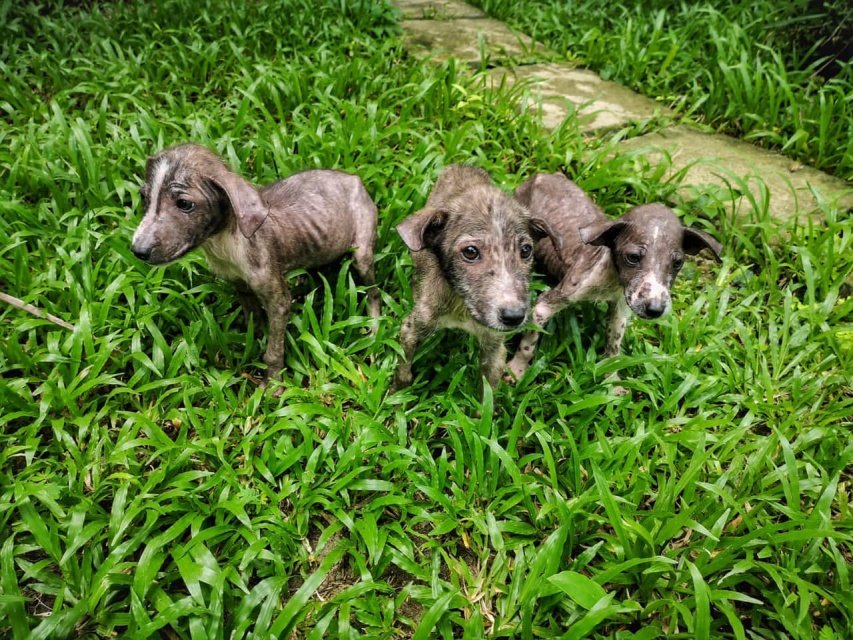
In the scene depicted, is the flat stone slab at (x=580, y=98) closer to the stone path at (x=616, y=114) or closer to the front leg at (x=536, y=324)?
the stone path at (x=616, y=114)

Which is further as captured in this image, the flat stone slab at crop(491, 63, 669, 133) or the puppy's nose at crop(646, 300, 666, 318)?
the flat stone slab at crop(491, 63, 669, 133)

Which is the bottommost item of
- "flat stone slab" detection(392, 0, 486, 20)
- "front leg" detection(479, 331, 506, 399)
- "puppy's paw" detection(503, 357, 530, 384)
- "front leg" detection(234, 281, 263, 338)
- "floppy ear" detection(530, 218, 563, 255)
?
"puppy's paw" detection(503, 357, 530, 384)

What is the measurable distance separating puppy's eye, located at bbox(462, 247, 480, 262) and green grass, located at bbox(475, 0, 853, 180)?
14.8 feet

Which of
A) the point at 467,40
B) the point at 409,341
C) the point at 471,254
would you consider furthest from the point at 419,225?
the point at 467,40

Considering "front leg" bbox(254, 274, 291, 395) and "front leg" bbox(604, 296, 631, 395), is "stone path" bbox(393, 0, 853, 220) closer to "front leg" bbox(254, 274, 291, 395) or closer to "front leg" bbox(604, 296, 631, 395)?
"front leg" bbox(604, 296, 631, 395)

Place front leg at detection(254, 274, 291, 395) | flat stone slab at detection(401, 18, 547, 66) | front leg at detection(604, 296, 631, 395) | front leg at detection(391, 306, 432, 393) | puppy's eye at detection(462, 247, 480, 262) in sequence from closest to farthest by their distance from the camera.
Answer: puppy's eye at detection(462, 247, 480, 262) < front leg at detection(391, 306, 432, 393) < front leg at detection(254, 274, 291, 395) < front leg at detection(604, 296, 631, 395) < flat stone slab at detection(401, 18, 547, 66)

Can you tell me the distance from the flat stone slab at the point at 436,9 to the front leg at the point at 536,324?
6700mm

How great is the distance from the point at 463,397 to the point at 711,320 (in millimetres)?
2082

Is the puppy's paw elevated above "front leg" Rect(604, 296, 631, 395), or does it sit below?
below

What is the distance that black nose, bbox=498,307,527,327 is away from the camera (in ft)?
8.98

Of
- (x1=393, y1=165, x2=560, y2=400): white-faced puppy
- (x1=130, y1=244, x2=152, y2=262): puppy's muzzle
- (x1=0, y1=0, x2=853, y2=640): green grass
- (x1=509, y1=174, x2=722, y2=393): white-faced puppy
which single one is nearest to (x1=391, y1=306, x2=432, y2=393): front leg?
(x1=393, y1=165, x2=560, y2=400): white-faced puppy

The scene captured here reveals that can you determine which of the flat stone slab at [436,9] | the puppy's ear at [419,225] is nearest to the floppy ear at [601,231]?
the puppy's ear at [419,225]

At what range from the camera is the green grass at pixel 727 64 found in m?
5.63

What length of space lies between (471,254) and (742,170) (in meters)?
4.12
